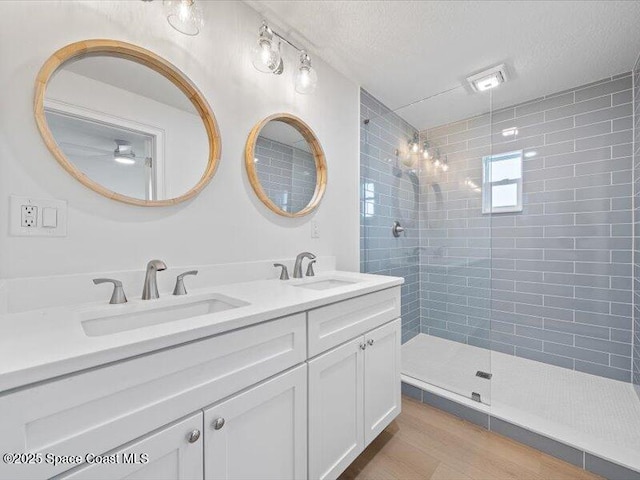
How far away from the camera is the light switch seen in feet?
2.91

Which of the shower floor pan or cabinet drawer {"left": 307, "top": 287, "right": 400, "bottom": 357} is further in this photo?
the shower floor pan

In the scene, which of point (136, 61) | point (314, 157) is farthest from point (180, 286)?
point (314, 157)

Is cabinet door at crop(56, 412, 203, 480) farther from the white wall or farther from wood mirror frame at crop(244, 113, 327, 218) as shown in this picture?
wood mirror frame at crop(244, 113, 327, 218)

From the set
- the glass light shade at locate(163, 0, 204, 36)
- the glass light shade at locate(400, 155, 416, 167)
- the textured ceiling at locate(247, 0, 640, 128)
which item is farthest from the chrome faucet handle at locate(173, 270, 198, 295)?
the glass light shade at locate(400, 155, 416, 167)

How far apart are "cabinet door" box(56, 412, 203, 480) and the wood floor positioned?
91 cm

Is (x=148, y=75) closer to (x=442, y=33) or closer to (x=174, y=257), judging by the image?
(x=174, y=257)

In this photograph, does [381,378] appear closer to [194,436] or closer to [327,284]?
[327,284]

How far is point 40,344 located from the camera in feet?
1.93

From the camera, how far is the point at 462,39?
1.66m

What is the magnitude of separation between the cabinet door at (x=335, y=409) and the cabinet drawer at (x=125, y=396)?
0.28m

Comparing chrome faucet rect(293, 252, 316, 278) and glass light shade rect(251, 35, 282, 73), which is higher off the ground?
glass light shade rect(251, 35, 282, 73)

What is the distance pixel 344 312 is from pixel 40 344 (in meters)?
0.91

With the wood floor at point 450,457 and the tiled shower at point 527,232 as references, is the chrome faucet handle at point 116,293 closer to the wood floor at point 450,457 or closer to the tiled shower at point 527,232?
the wood floor at point 450,457

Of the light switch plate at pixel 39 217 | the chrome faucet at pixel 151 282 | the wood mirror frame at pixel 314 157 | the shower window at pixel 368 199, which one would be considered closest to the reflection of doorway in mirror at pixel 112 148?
the light switch plate at pixel 39 217
